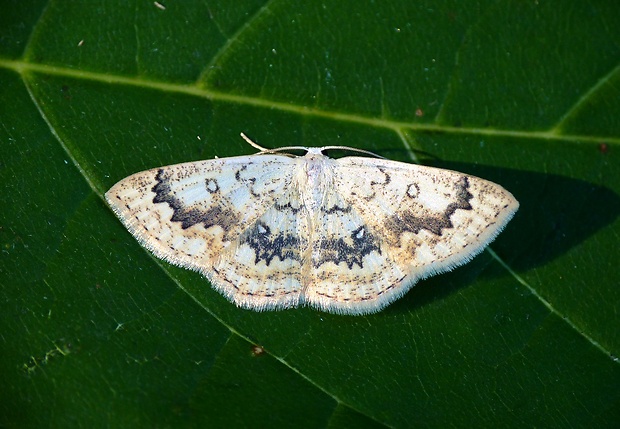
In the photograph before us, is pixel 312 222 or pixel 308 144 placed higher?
pixel 308 144

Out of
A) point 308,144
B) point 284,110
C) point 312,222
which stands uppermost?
point 284,110

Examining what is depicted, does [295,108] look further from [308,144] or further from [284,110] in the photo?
[308,144]

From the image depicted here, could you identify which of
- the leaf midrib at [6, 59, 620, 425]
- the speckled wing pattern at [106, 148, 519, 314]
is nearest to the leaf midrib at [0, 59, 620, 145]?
the leaf midrib at [6, 59, 620, 425]

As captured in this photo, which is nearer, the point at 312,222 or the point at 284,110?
the point at 312,222

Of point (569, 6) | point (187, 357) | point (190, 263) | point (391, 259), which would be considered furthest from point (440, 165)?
point (187, 357)

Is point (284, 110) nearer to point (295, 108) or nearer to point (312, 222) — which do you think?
point (295, 108)

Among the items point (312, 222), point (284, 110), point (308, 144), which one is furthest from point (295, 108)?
point (312, 222)

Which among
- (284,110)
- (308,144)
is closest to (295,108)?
(284,110)

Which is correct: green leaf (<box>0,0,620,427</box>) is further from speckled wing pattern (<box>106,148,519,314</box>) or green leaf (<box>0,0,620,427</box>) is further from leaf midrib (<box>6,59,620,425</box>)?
speckled wing pattern (<box>106,148,519,314</box>)
